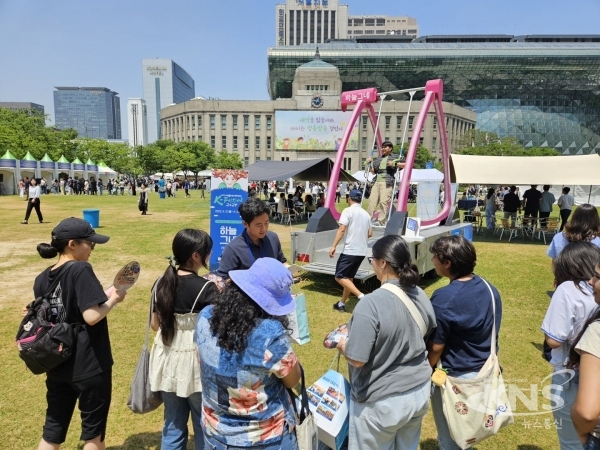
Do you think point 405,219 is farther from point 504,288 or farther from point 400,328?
point 400,328

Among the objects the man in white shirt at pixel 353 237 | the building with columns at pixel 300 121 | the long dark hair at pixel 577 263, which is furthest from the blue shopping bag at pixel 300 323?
the building with columns at pixel 300 121

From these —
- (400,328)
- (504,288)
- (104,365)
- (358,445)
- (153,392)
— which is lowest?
(504,288)

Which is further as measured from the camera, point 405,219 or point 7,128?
point 7,128

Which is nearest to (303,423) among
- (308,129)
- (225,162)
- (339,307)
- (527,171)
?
(339,307)

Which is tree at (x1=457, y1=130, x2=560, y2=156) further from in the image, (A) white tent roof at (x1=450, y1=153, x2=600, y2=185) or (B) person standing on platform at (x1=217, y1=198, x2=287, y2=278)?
(B) person standing on platform at (x1=217, y1=198, x2=287, y2=278)

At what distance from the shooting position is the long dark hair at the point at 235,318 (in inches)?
63.4

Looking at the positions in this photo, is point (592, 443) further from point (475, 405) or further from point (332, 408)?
point (332, 408)

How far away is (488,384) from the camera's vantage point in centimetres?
227

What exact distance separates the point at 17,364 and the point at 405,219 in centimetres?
637

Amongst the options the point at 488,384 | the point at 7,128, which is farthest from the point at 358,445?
the point at 7,128

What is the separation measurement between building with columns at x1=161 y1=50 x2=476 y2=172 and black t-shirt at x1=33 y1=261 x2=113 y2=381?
62.0 m

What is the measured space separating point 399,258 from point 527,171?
1412cm

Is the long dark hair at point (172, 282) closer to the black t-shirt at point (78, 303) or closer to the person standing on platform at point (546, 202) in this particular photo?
the black t-shirt at point (78, 303)

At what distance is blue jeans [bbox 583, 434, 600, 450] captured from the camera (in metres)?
1.58
